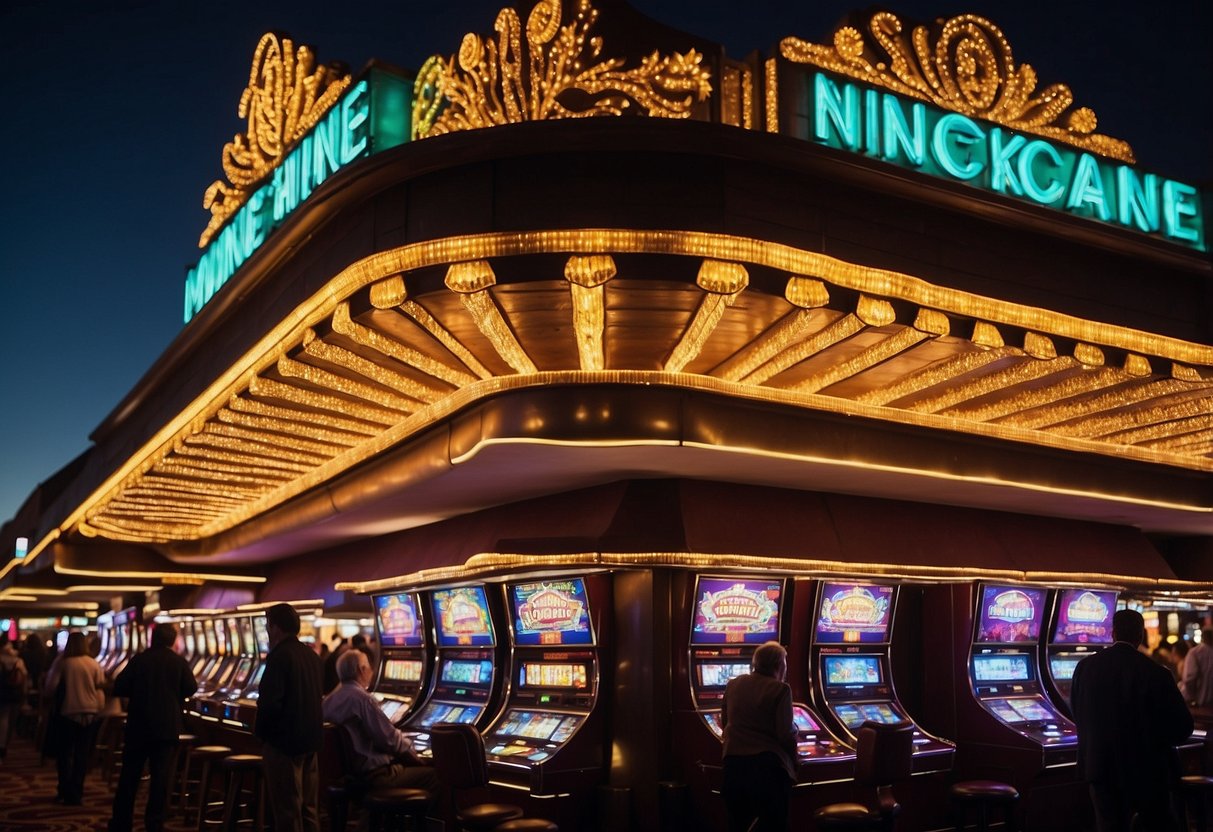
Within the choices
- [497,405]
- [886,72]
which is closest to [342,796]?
[497,405]

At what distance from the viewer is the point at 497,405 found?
22.9 feet

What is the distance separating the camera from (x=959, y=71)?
669cm

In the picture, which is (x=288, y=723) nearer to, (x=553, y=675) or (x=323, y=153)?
(x=553, y=675)

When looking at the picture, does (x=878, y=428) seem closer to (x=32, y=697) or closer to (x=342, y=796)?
(x=342, y=796)

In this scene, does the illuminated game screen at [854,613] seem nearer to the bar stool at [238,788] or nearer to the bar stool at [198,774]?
the bar stool at [238,788]

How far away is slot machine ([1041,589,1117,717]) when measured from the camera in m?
9.76

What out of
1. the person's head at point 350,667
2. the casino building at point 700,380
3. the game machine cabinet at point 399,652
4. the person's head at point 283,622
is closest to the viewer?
the casino building at point 700,380

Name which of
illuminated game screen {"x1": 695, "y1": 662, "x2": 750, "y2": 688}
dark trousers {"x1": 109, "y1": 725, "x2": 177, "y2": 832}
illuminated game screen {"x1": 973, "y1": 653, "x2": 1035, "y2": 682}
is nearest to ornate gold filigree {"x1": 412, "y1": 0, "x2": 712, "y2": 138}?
illuminated game screen {"x1": 695, "y1": 662, "x2": 750, "y2": 688}

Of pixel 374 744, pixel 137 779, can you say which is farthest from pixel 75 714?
pixel 374 744

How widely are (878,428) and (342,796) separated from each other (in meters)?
4.33

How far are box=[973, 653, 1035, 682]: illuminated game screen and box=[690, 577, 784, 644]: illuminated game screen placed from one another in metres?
1.97

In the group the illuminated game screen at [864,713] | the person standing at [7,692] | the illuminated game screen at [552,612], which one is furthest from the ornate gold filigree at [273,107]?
the person standing at [7,692]

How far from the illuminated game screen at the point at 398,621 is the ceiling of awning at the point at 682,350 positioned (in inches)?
61.6

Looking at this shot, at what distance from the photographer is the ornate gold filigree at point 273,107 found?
24.5 feet
